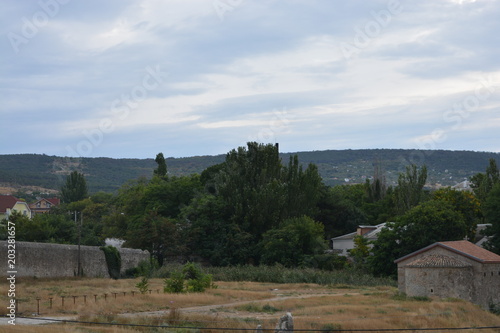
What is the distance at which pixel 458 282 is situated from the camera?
124 feet

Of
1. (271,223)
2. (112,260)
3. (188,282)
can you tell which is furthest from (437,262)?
(271,223)

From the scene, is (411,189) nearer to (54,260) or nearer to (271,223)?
(271,223)

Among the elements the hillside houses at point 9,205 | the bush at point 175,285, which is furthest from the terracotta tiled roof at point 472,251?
the hillside houses at point 9,205

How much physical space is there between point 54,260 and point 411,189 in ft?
128

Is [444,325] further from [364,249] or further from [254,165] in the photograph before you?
[254,165]

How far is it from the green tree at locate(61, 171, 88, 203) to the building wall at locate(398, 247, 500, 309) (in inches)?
3404

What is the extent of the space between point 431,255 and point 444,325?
1163cm

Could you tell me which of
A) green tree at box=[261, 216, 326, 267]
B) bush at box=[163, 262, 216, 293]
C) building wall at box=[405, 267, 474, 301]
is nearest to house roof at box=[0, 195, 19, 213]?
green tree at box=[261, 216, 326, 267]

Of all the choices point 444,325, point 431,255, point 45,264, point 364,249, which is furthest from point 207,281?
point 364,249

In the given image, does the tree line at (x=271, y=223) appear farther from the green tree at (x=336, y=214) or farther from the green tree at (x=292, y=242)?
the green tree at (x=336, y=214)

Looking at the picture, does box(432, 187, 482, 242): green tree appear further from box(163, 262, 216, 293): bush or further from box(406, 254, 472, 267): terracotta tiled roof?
box(163, 262, 216, 293): bush

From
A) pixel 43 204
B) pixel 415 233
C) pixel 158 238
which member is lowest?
pixel 158 238

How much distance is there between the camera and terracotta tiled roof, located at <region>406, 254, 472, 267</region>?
37.8 m

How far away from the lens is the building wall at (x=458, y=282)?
123ft
